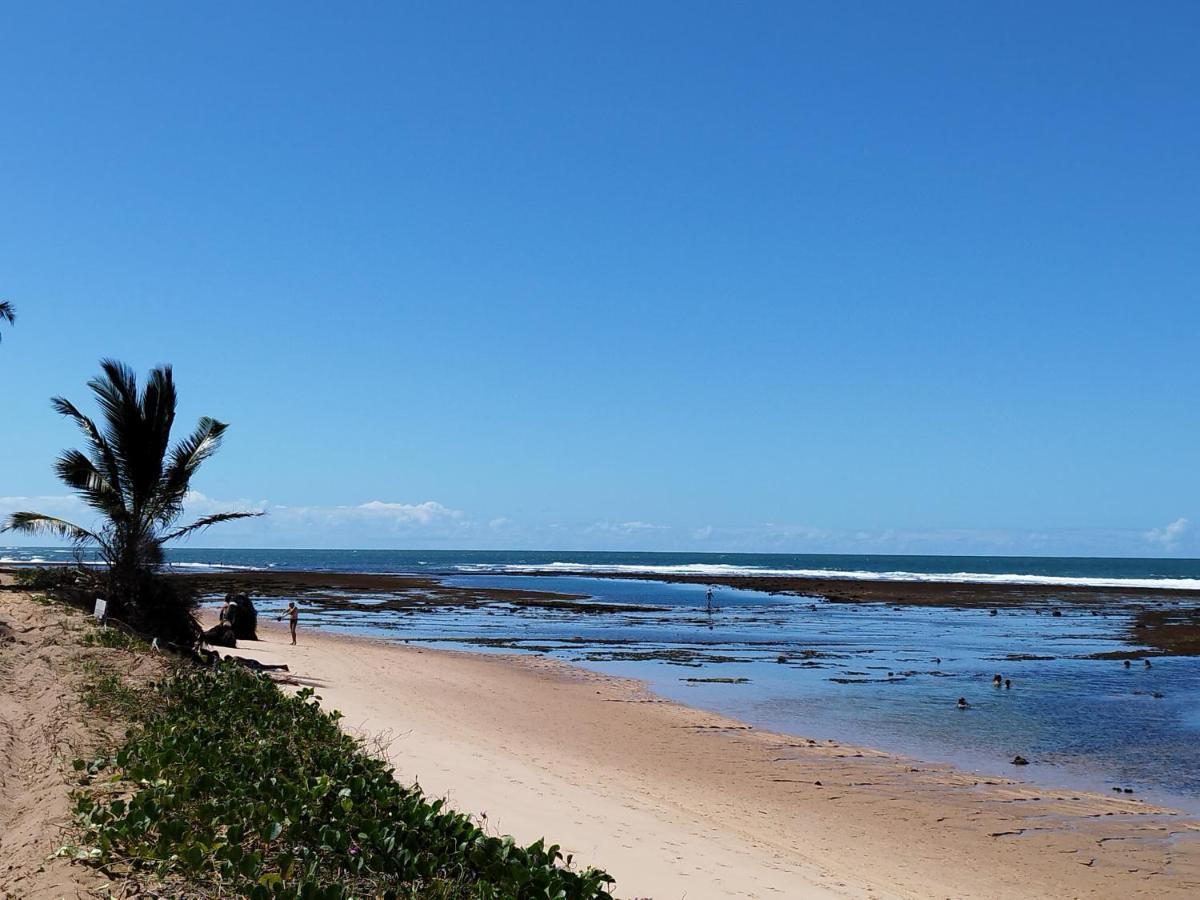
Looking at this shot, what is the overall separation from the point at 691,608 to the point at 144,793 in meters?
47.9

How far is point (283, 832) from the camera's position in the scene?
6.22 m

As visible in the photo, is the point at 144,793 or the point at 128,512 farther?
the point at 128,512

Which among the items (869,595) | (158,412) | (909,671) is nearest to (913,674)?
(909,671)

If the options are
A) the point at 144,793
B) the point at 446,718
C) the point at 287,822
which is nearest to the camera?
the point at 287,822

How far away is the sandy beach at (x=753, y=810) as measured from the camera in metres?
8.84

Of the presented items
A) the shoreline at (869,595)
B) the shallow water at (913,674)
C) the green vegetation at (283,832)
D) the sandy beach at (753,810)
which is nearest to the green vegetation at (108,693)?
the green vegetation at (283,832)

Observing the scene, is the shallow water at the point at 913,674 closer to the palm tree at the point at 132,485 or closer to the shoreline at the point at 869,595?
the shoreline at the point at 869,595

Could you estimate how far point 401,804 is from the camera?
7.01 m

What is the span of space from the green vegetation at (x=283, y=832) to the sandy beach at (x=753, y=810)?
1.45m

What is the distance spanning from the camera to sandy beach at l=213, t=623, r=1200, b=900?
8.84 m

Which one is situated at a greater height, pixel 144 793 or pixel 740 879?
pixel 144 793

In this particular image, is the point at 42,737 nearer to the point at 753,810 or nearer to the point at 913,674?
the point at 753,810

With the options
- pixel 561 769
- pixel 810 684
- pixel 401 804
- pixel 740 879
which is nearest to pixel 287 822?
pixel 401 804

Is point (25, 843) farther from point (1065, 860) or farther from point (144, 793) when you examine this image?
point (1065, 860)
